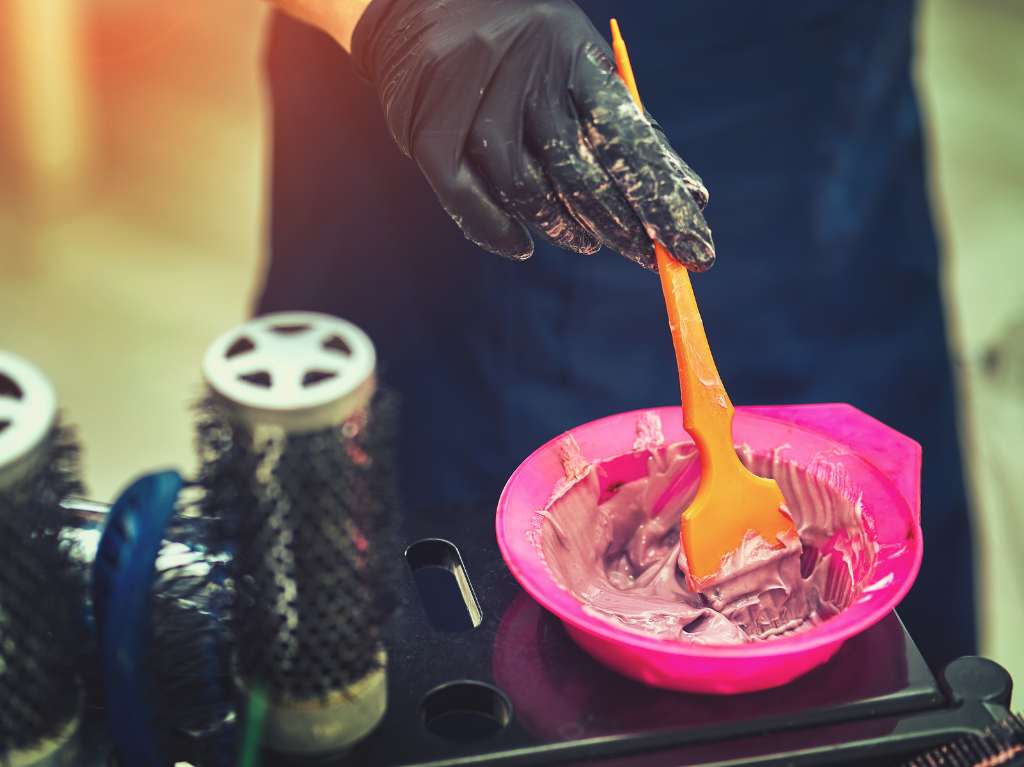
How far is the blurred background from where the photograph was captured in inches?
109

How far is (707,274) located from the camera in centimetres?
158

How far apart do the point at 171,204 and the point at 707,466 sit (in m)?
2.79

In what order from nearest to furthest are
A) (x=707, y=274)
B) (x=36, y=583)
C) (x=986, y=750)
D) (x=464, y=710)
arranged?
(x=36, y=583) → (x=986, y=750) → (x=464, y=710) → (x=707, y=274)

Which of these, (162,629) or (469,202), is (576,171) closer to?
(469,202)

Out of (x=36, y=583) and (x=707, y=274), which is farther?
(x=707, y=274)

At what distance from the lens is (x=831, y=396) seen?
1.68 metres

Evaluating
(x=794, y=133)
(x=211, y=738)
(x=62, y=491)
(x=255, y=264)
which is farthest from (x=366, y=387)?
(x=255, y=264)

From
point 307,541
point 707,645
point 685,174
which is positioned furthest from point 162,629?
point 685,174

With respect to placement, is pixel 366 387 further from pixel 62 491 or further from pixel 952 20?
pixel 952 20

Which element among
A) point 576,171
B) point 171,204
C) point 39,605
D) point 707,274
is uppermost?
point 576,171

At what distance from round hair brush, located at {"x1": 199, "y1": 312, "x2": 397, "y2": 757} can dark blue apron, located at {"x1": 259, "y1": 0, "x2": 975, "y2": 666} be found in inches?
32.3

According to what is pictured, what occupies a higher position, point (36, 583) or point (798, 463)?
point (36, 583)

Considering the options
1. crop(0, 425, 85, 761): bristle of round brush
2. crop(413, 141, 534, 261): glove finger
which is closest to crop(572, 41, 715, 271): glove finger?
crop(413, 141, 534, 261): glove finger

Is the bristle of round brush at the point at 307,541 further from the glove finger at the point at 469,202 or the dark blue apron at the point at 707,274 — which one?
the dark blue apron at the point at 707,274
